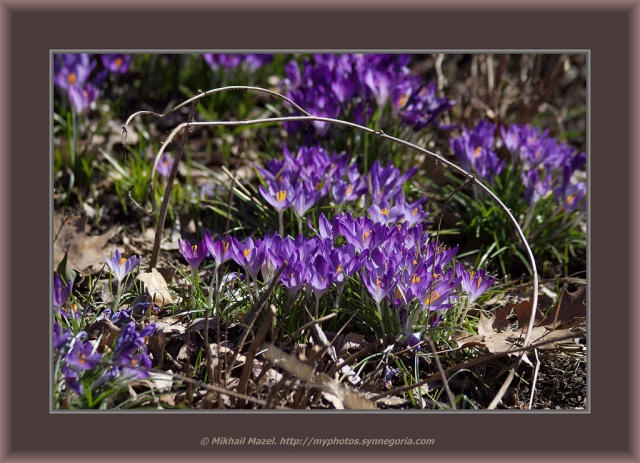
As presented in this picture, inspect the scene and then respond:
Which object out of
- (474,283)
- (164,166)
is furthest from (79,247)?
(474,283)

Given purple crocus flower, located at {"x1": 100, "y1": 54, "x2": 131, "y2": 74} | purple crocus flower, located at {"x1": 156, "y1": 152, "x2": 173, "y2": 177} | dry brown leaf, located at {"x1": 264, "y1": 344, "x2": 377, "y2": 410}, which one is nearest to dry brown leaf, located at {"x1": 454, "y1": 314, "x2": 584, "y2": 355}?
dry brown leaf, located at {"x1": 264, "y1": 344, "x2": 377, "y2": 410}

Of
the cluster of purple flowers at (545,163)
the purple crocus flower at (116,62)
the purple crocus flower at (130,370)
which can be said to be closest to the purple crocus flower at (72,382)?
the purple crocus flower at (130,370)

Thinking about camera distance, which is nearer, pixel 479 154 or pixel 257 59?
pixel 479 154

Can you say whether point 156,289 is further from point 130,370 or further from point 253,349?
point 253,349

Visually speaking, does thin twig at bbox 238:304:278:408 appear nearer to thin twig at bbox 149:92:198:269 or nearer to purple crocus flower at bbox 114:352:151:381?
purple crocus flower at bbox 114:352:151:381

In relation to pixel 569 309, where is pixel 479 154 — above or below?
above

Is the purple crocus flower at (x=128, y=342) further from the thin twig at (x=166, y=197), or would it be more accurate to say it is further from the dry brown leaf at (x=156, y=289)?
the thin twig at (x=166, y=197)
